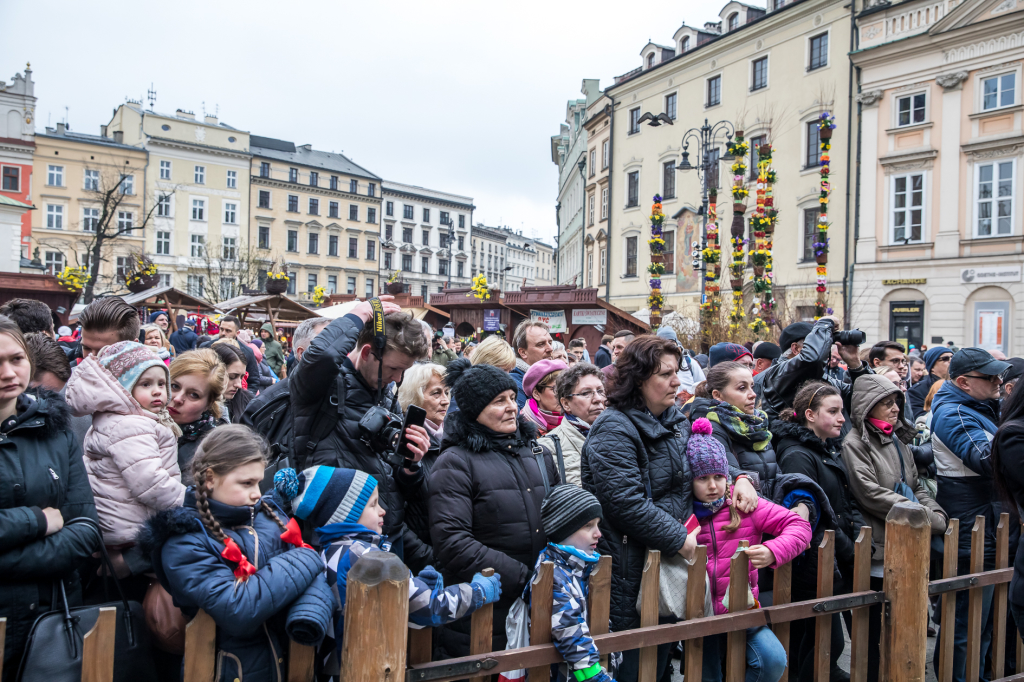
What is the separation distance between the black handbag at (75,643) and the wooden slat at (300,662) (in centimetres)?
47

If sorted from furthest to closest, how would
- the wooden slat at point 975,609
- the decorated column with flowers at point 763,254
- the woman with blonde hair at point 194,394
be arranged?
the decorated column with flowers at point 763,254 → the wooden slat at point 975,609 → the woman with blonde hair at point 194,394

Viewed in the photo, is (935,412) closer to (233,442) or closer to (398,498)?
(398,498)

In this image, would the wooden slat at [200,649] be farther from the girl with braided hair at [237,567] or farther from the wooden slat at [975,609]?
the wooden slat at [975,609]

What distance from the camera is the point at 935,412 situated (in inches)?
167

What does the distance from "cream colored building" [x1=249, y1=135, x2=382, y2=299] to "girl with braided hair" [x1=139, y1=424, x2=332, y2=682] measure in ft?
189

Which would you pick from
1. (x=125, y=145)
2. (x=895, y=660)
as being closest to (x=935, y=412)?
(x=895, y=660)

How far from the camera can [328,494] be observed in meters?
2.44

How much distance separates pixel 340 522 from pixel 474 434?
2.32ft

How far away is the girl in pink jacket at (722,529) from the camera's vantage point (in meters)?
3.06

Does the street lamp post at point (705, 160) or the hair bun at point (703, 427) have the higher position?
the street lamp post at point (705, 160)

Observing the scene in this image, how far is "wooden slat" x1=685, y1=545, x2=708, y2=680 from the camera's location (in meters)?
2.77

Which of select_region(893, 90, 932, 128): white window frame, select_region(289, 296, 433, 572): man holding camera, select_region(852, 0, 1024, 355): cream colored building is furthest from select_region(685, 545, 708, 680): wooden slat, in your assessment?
select_region(893, 90, 932, 128): white window frame

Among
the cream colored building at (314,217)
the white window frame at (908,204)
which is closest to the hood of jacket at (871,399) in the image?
the white window frame at (908,204)

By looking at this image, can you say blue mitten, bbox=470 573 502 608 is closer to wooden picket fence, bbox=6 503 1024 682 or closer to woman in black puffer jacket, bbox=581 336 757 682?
→ wooden picket fence, bbox=6 503 1024 682
